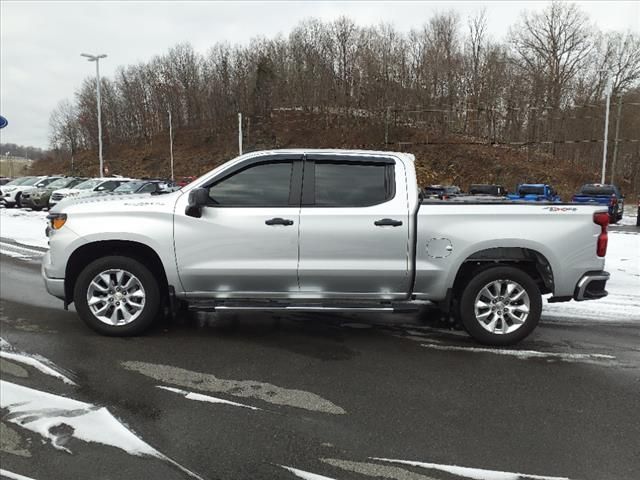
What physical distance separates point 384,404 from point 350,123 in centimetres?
5347

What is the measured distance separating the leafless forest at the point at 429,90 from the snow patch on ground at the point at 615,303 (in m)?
33.8

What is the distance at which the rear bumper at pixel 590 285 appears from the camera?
5219mm

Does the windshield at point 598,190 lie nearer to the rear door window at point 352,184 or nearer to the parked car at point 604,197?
the parked car at point 604,197

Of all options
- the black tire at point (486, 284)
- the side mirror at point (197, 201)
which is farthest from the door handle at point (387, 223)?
the side mirror at point (197, 201)

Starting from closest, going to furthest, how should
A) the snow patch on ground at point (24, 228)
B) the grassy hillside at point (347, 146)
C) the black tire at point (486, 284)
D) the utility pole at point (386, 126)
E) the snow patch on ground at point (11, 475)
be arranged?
the snow patch on ground at point (11, 475), the black tire at point (486, 284), the snow patch on ground at point (24, 228), the grassy hillside at point (347, 146), the utility pole at point (386, 126)

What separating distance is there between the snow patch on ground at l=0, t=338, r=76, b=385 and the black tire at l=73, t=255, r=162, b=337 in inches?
26.9

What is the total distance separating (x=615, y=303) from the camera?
7.36 m

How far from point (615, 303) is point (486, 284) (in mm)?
3240

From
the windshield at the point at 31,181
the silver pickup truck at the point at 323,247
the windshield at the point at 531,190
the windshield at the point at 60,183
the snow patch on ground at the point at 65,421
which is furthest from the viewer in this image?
the windshield at the point at 31,181

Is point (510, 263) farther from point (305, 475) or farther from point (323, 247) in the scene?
point (305, 475)

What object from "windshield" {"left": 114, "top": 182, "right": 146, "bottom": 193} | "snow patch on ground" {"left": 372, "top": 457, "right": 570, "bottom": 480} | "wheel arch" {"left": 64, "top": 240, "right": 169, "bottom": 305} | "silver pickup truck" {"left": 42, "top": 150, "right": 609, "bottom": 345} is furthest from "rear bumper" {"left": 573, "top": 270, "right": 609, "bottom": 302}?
"windshield" {"left": 114, "top": 182, "right": 146, "bottom": 193}

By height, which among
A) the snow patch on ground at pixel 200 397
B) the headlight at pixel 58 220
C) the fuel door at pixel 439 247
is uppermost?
the headlight at pixel 58 220

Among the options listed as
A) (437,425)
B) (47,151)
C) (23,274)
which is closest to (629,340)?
(437,425)

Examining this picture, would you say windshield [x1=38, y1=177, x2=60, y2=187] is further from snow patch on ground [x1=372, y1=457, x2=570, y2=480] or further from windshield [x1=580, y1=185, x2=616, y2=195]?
snow patch on ground [x1=372, y1=457, x2=570, y2=480]
